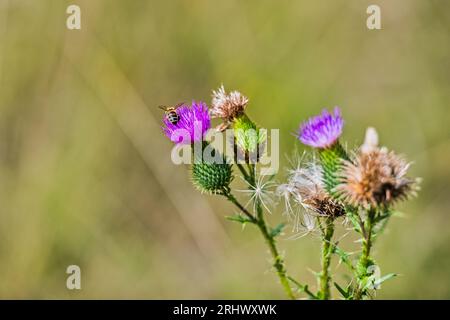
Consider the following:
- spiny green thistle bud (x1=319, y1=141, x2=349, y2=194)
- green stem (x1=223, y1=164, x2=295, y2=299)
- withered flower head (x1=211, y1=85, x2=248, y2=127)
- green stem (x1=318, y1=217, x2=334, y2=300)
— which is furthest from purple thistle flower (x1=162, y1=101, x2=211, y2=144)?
green stem (x1=318, y1=217, x2=334, y2=300)

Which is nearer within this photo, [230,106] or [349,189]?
[349,189]

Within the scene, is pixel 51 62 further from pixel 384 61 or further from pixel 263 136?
pixel 263 136

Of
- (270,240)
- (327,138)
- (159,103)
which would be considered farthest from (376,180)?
(159,103)

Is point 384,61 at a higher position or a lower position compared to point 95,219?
higher

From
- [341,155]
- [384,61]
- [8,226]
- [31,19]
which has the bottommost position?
[341,155]

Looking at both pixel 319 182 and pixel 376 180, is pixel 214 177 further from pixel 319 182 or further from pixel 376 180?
pixel 376 180

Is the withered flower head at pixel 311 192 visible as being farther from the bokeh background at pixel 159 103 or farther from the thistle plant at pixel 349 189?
the bokeh background at pixel 159 103

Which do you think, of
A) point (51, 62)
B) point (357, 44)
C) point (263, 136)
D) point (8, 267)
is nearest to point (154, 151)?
point (51, 62)

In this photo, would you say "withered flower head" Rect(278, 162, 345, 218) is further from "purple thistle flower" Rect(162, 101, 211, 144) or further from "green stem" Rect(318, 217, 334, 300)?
"purple thistle flower" Rect(162, 101, 211, 144)
